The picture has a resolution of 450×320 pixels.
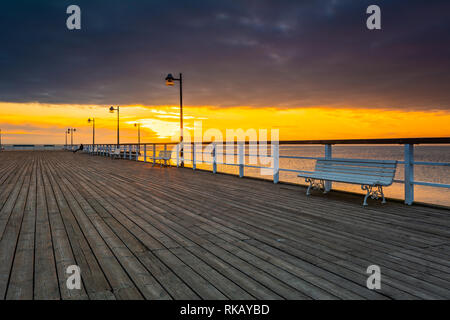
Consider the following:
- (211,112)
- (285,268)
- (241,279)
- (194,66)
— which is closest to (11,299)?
(241,279)

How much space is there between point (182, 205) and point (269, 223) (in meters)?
1.62

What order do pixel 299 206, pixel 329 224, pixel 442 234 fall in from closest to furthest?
1. pixel 442 234
2. pixel 329 224
3. pixel 299 206

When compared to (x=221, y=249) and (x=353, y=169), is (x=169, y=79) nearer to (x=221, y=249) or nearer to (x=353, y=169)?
(x=353, y=169)

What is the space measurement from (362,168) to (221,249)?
3445mm

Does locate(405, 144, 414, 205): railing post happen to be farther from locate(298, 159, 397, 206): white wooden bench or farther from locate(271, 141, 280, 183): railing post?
locate(271, 141, 280, 183): railing post

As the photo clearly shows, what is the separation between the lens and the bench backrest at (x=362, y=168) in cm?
457

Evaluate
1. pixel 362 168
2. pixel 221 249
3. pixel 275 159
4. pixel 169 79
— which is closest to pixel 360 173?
pixel 362 168

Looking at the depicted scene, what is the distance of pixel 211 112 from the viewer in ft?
108

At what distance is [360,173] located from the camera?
194 inches

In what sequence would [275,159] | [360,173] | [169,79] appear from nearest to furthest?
[360,173], [275,159], [169,79]

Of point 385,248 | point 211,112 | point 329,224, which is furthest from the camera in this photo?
point 211,112

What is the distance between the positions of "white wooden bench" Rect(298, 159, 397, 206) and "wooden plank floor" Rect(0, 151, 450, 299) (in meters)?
0.35

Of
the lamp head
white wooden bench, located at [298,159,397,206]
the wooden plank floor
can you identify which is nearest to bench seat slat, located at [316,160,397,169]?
white wooden bench, located at [298,159,397,206]
